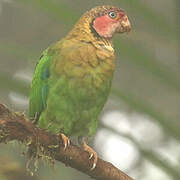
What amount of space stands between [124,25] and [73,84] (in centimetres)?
64

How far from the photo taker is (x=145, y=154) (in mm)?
2416

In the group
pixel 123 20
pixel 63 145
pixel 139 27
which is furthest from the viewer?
pixel 139 27

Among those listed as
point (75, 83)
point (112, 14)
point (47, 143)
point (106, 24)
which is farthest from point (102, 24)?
point (47, 143)

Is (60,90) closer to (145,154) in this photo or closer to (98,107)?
(98,107)

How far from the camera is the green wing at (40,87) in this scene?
283 cm

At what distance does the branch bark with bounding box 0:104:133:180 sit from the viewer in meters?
1.82

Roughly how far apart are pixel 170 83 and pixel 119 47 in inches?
12.2

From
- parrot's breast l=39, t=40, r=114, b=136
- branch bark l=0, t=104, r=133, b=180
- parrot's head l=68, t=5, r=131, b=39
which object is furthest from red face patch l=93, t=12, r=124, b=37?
branch bark l=0, t=104, r=133, b=180

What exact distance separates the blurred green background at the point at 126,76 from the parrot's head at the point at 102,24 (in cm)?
9

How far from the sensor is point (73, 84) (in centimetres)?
271

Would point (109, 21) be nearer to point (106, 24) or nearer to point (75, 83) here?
point (106, 24)

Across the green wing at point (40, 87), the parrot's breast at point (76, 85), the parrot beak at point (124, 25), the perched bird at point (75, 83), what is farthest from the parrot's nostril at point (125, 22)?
the green wing at point (40, 87)

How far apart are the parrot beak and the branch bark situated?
1076 mm

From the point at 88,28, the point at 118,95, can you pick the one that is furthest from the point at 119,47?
the point at 88,28
